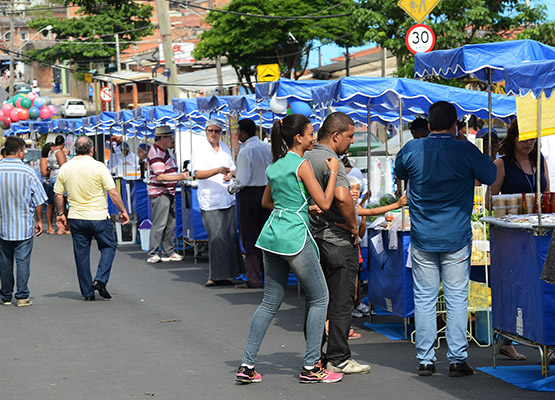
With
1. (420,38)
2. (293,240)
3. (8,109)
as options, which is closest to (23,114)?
(8,109)

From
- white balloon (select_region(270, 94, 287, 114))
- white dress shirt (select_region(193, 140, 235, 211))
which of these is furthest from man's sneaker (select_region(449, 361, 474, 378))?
white balloon (select_region(270, 94, 287, 114))

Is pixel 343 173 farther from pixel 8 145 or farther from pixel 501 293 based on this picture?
pixel 8 145

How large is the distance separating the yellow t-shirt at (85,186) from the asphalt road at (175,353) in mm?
1118

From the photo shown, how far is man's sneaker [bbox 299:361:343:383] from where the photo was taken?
22.7 feet

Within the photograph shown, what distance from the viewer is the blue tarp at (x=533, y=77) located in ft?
21.1

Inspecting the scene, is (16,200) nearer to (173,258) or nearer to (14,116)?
(173,258)

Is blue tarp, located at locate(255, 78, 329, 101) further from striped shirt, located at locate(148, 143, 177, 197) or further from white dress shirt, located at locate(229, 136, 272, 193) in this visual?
striped shirt, located at locate(148, 143, 177, 197)

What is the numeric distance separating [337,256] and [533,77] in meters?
1.93

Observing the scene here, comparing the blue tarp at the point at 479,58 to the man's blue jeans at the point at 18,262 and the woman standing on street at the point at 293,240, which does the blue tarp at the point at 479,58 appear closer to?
the woman standing on street at the point at 293,240

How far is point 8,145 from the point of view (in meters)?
11.4

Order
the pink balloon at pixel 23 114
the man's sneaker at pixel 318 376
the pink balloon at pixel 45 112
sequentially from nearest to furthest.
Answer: the man's sneaker at pixel 318 376
the pink balloon at pixel 45 112
the pink balloon at pixel 23 114

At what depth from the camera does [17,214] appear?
1122cm

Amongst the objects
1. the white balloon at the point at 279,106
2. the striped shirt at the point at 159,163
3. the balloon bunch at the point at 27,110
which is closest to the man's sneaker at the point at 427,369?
the white balloon at the point at 279,106

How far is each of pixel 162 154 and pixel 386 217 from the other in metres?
6.67
